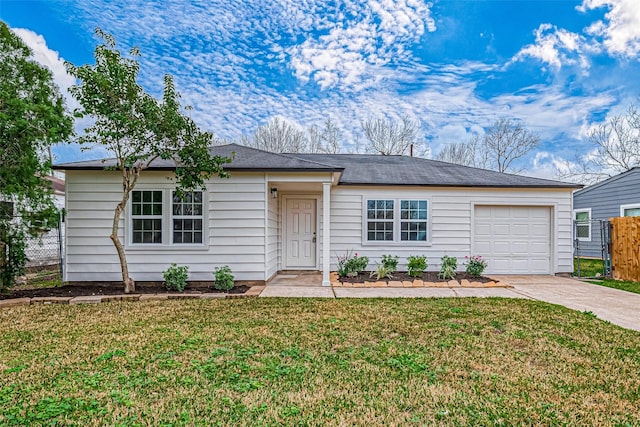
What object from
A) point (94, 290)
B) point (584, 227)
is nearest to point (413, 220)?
point (94, 290)

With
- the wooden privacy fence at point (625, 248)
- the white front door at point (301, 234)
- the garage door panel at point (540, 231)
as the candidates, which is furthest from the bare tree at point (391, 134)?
the wooden privacy fence at point (625, 248)

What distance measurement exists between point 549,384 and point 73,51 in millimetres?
14407

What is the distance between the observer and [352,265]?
356 inches

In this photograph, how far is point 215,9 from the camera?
11.1 meters

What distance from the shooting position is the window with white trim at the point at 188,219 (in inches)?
317

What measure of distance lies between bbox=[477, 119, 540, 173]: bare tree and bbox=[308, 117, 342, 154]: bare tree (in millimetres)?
9533

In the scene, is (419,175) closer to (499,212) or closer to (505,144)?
(499,212)

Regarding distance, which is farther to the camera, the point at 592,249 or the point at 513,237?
the point at 592,249

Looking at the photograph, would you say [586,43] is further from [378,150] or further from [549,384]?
[549,384]

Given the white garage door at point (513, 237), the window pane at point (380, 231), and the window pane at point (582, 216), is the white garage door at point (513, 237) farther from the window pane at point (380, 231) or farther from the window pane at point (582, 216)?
the window pane at point (582, 216)

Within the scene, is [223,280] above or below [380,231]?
below

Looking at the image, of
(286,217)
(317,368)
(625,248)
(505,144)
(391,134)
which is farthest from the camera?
(505,144)

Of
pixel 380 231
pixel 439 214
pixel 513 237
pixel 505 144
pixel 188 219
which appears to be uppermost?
pixel 505 144

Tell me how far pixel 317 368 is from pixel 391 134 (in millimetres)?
20328
